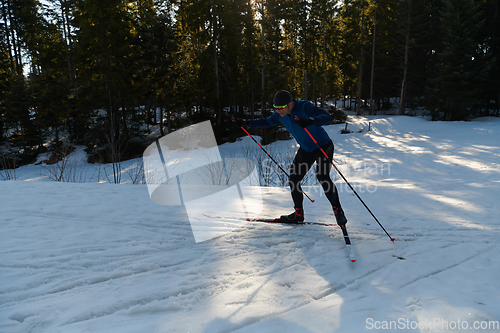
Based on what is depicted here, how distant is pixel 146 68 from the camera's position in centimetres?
1936

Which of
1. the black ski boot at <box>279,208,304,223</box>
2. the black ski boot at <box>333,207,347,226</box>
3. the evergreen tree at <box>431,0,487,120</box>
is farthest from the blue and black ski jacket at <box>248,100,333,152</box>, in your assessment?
the evergreen tree at <box>431,0,487,120</box>

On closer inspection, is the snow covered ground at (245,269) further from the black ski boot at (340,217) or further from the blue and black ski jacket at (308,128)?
the blue and black ski jacket at (308,128)

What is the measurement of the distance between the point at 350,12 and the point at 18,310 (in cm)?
→ 3387

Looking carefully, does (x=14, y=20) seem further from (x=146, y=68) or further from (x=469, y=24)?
(x=469, y=24)

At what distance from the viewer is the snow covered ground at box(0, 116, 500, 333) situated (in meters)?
2.06

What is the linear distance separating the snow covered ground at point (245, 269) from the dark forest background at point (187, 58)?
46.0 ft

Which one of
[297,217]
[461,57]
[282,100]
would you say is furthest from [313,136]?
[461,57]

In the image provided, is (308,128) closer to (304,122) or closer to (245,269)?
(304,122)

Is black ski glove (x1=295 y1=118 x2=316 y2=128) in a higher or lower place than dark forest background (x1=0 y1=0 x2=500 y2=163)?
lower

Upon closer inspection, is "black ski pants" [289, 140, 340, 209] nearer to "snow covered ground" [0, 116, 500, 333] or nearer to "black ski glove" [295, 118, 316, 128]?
"black ski glove" [295, 118, 316, 128]

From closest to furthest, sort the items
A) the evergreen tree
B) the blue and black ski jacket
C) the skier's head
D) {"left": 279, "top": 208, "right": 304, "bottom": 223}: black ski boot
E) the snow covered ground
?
the snow covered ground → the skier's head → the blue and black ski jacket → {"left": 279, "top": 208, "right": 304, "bottom": 223}: black ski boot → the evergreen tree

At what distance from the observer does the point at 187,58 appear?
19.9 m

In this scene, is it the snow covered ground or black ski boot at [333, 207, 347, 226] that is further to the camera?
black ski boot at [333, 207, 347, 226]

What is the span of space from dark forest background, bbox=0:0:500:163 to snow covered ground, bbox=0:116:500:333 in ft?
46.0
